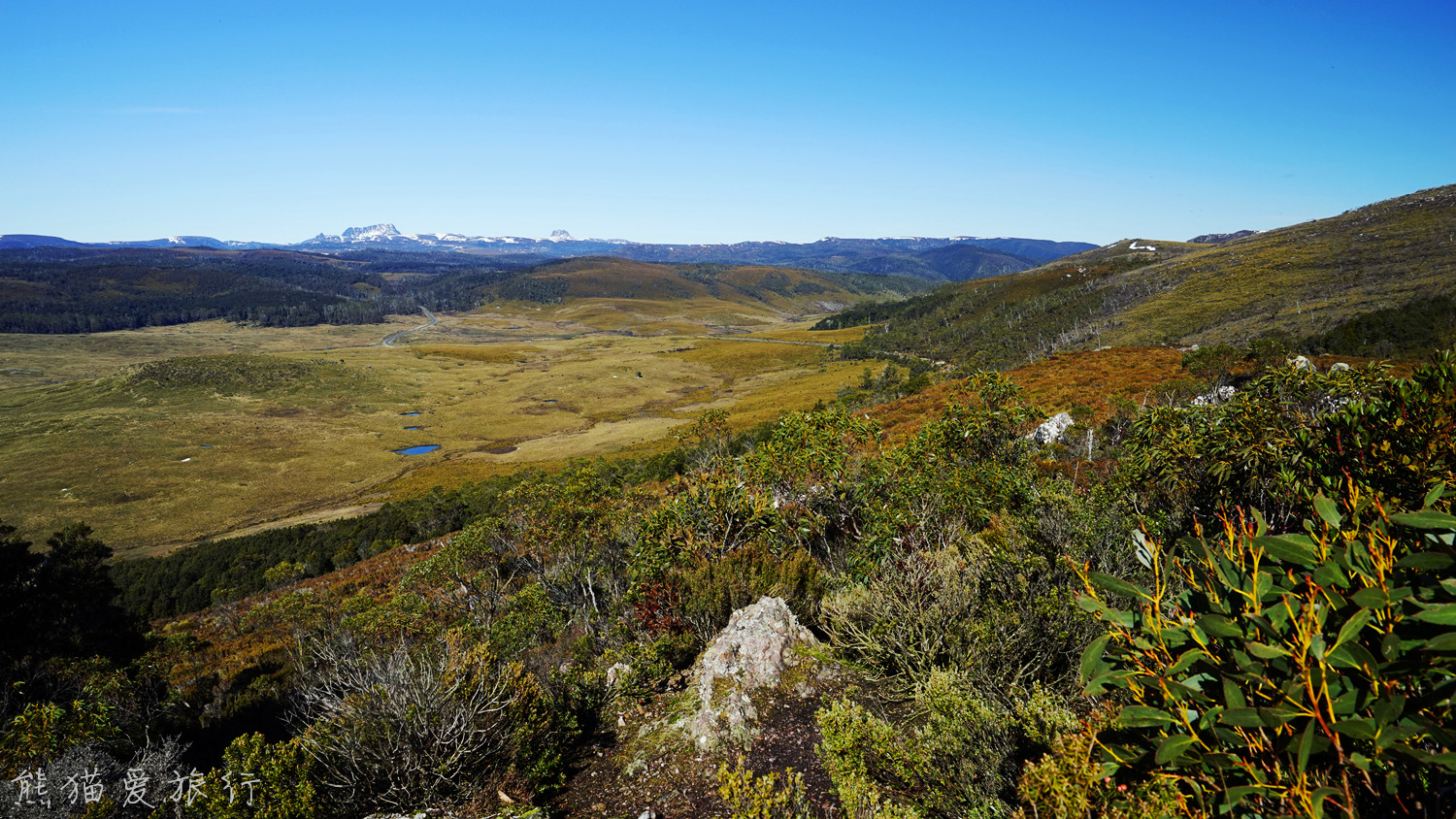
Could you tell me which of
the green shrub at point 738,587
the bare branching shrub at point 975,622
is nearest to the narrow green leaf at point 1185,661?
the bare branching shrub at point 975,622

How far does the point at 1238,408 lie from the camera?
10.6 m

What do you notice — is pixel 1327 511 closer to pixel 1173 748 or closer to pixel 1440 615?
pixel 1440 615

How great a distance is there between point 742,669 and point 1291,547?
828 cm

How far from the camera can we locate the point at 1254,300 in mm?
81375

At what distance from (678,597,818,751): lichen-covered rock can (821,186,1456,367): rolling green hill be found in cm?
5847

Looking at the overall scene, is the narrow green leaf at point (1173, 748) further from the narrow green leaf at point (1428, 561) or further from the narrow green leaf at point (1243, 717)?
the narrow green leaf at point (1428, 561)

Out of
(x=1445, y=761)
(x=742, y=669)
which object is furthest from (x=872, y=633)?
(x=1445, y=761)

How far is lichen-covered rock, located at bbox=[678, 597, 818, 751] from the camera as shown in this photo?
8688 mm

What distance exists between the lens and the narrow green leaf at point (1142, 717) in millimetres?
2703

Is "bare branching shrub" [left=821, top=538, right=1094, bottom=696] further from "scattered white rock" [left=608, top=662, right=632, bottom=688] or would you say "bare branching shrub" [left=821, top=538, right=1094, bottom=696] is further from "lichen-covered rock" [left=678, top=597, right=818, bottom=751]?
"scattered white rock" [left=608, top=662, right=632, bottom=688]

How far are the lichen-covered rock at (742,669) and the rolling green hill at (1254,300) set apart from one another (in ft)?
192

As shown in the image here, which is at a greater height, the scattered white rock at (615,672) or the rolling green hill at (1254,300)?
the rolling green hill at (1254,300)

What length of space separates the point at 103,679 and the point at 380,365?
14032 centimetres

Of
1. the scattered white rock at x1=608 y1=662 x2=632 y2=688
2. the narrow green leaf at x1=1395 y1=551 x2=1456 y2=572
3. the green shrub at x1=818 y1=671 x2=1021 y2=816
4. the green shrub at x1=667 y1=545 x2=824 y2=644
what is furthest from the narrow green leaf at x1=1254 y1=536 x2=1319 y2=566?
the green shrub at x1=667 y1=545 x2=824 y2=644
